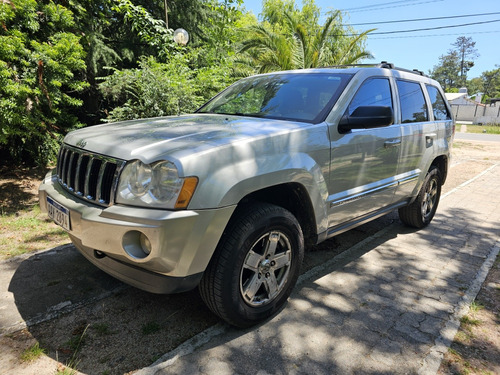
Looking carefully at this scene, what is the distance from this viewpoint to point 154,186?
2035 mm

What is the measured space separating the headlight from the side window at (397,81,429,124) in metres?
2.80

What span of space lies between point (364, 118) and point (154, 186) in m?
1.77

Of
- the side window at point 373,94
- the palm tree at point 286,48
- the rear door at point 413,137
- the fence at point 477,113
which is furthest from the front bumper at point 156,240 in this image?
the fence at point 477,113

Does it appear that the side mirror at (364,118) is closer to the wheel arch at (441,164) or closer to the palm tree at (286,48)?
the wheel arch at (441,164)

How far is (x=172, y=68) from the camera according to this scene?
708 cm

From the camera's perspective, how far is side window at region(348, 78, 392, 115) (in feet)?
10.4

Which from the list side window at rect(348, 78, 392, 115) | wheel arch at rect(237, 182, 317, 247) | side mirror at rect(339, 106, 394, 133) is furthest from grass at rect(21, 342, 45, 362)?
side window at rect(348, 78, 392, 115)

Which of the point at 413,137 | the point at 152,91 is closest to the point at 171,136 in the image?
the point at 413,137

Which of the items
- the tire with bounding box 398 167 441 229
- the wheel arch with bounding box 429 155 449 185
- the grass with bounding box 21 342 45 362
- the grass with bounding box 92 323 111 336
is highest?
the wheel arch with bounding box 429 155 449 185

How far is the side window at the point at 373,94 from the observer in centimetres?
317

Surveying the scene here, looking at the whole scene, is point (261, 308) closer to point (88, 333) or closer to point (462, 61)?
point (88, 333)

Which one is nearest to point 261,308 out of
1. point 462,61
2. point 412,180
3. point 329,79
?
point 329,79

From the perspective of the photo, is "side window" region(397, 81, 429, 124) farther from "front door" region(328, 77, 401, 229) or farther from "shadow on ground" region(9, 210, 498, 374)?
"shadow on ground" region(9, 210, 498, 374)

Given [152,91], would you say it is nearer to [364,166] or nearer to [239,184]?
[364,166]
